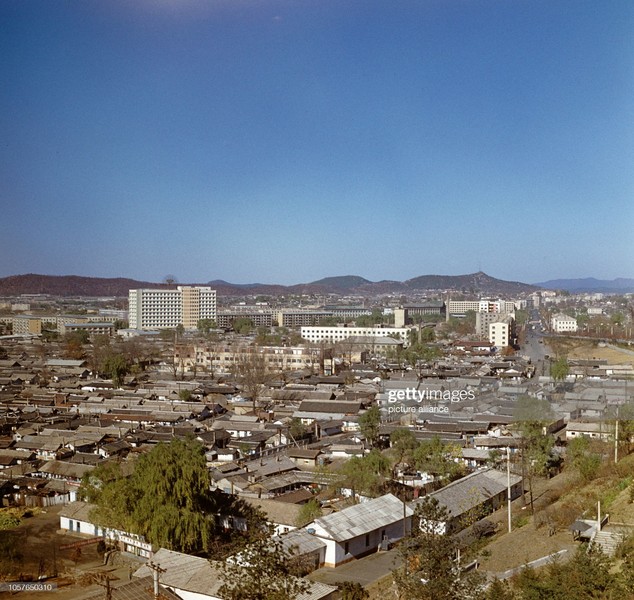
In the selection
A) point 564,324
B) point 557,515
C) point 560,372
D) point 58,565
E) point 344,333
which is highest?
point 564,324

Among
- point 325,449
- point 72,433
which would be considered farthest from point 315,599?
point 72,433

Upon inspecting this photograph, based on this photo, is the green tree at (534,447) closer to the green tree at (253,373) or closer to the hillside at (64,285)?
the green tree at (253,373)

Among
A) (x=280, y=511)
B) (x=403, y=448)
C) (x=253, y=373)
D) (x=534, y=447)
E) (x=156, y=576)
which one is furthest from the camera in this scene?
(x=253, y=373)

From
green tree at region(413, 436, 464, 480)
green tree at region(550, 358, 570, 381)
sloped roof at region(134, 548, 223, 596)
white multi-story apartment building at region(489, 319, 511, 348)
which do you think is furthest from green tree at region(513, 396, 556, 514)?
white multi-story apartment building at region(489, 319, 511, 348)

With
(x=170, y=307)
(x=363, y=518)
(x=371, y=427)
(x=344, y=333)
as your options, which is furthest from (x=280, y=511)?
(x=170, y=307)

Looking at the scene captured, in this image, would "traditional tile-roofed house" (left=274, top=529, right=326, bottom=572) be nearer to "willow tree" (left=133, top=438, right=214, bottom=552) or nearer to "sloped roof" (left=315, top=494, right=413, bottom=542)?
"sloped roof" (left=315, top=494, right=413, bottom=542)

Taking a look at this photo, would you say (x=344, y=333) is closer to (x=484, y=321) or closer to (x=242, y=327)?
(x=242, y=327)
